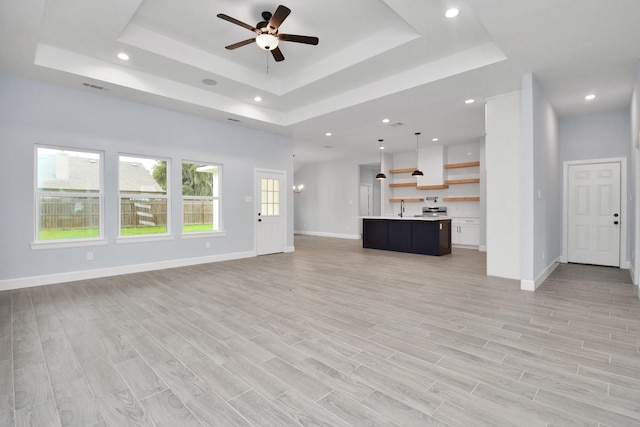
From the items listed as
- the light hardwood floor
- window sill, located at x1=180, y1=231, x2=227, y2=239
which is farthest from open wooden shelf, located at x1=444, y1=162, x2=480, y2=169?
window sill, located at x1=180, y1=231, x2=227, y2=239

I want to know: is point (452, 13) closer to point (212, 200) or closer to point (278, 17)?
point (278, 17)

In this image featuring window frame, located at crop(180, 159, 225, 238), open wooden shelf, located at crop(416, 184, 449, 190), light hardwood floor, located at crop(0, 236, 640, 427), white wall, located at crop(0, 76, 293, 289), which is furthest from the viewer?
open wooden shelf, located at crop(416, 184, 449, 190)

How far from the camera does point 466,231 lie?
882 cm

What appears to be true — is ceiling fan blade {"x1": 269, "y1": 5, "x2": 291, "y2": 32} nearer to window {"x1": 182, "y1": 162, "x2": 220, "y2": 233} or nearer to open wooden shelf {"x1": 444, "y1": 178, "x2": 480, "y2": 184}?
window {"x1": 182, "y1": 162, "x2": 220, "y2": 233}

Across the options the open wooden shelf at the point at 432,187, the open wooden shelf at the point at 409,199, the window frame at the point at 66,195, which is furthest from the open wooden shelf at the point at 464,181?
the window frame at the point at 66,195

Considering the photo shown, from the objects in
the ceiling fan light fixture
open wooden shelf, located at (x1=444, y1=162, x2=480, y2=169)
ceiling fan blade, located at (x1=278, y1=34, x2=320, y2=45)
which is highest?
ceiling fan blade, located at (x1=278, y1=34, x2=320, y2=45)

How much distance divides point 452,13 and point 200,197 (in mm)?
5156

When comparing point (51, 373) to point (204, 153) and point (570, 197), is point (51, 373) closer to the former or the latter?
point (204, 153)

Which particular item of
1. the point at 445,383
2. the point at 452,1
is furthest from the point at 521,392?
the point at 452,1

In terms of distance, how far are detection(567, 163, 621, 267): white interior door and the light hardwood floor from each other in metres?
1.82

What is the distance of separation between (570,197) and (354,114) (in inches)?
182

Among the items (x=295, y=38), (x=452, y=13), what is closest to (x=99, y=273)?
(x=295, y=38)

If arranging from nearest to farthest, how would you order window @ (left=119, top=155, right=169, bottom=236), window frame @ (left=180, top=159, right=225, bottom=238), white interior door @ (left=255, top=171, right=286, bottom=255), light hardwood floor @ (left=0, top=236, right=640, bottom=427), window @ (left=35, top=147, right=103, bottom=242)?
light hardwood floor @ (left=0, top=236, right=640, bottom=427) < window @ (left=35, top=147, right=103, bottom=242) < window @ (left=119, top=155, right=169, bottom=236) < window frame @ (left=180, top=159, right=225, bottom=238) < white interior door @ (left=255, top=171, right=286, bottom=255)

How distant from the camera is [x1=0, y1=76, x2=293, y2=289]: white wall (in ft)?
14.1
